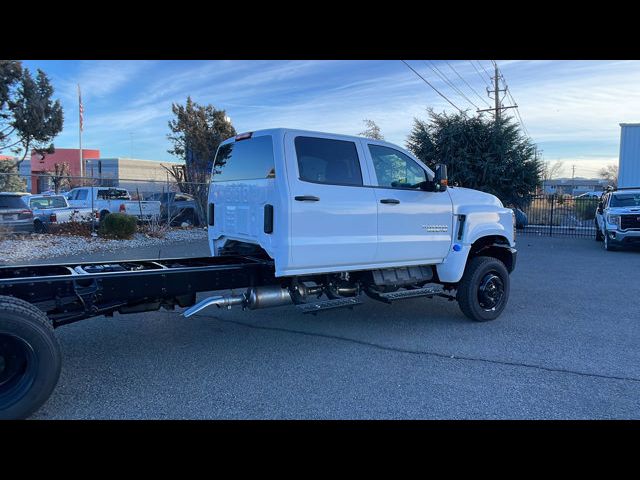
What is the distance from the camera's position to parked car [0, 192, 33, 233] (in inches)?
516

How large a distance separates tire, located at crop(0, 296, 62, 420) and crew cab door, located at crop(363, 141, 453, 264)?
3.49m

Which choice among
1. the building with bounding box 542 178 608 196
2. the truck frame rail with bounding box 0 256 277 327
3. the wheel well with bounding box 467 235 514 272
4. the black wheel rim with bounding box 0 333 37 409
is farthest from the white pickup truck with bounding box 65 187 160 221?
the building with bounding box 542 178 608 196

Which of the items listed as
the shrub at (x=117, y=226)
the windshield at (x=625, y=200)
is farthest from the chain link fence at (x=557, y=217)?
the shrub at (x=117, y=226)

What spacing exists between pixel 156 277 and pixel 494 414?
316cm

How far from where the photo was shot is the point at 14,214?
1334 cm

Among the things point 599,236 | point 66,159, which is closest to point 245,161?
point 599,236

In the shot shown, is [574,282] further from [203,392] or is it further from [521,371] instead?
[203,392]

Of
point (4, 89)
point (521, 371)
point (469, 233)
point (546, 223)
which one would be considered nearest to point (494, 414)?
point (521, 371)

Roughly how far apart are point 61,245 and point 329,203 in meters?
10.4

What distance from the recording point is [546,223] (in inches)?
908

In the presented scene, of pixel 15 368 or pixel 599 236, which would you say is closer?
pixel 15 368

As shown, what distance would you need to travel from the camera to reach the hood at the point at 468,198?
21.3 ft

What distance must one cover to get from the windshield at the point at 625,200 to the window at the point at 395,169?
473 inches

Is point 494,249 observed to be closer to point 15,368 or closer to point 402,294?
point 402,294
